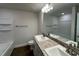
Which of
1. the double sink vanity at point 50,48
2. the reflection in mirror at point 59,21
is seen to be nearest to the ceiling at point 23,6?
the reflection in mirror at point 59,21

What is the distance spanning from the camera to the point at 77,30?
4.68ft

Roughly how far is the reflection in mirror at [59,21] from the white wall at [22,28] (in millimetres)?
354

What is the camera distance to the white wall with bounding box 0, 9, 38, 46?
1.69 m

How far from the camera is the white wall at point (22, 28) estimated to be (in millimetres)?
1686

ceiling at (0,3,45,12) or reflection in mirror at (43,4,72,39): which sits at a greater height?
ceiling at (0,3,45,12)

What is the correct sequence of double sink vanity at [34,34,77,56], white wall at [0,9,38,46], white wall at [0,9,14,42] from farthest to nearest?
white wall at [0,9,38,46] → white wall at [0,9,14,42] → double sink vanity at [34,34,77,56]

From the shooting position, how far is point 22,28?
174 centimetres

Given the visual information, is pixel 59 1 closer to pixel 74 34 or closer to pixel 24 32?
pixel 74 34

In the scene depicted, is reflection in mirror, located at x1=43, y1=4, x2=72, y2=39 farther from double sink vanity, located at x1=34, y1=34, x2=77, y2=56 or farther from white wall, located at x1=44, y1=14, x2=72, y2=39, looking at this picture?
double sink vanity, located at x1=34, y1=34, x2=77, y2=56

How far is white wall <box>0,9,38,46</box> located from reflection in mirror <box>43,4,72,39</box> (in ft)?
1.16

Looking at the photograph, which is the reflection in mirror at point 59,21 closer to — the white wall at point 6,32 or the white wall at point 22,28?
the white wall at point 22,28

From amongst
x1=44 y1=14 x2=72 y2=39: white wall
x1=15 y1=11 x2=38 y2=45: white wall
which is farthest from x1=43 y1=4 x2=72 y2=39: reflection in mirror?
x1=15 y1=11 x2=38 y2=45: white wall

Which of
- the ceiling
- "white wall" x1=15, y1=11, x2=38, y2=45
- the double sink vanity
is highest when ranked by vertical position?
the ceiling

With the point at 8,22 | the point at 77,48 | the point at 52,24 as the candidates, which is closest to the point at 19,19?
the point at 8,22
